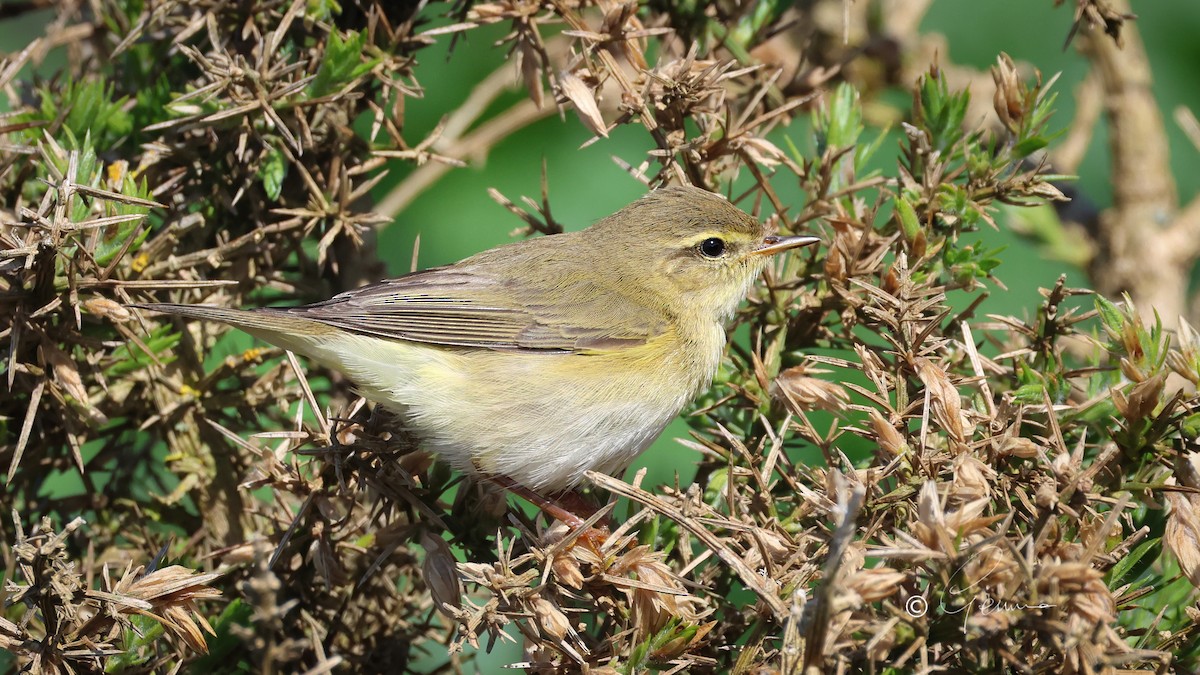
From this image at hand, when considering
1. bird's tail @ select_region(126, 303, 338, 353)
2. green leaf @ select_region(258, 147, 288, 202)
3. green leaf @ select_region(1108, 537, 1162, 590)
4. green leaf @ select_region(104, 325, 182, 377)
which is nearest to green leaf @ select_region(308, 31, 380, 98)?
green leaf @ select_region(258, 147, 288, 202)

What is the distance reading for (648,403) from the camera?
107 inches

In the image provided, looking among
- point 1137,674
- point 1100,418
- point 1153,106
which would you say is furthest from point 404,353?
point 1153,106

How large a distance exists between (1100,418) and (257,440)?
189cm

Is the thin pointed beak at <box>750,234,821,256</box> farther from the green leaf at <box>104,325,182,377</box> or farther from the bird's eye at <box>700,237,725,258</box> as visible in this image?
the green leaf at <box>104,325,182,377</box>

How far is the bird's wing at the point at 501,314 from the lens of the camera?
9.25 ft

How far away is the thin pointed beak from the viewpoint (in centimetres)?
254

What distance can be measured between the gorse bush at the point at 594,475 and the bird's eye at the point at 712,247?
40 centimetres

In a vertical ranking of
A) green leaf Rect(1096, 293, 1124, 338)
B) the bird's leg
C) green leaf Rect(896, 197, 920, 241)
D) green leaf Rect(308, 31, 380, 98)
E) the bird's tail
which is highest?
green leaf Rect(308, 31, 380, 98)

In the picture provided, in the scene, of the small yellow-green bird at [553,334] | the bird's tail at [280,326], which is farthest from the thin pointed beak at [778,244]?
the bird's tail at [280,326]

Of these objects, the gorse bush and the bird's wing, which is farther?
the bird's wing

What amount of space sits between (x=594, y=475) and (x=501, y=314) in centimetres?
97

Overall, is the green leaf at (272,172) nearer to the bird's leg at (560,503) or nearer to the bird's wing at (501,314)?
the bird's wing at (501,314)

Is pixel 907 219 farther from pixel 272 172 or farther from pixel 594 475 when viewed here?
pixel 272 172

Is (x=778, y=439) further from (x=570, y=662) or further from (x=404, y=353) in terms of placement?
(x=404, y=353)
